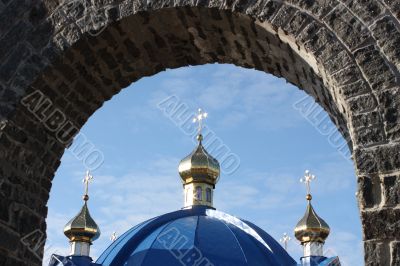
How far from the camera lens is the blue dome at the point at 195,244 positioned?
14023mm

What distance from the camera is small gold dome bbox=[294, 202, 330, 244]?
663 inches

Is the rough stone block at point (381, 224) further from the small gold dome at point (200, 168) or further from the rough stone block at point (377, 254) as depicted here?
the small gold dome at point (200, 168)

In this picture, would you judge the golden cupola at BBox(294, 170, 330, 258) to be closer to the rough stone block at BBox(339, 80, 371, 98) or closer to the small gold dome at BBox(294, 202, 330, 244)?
the small gold dome at BBox(294, 202, 330, 244)

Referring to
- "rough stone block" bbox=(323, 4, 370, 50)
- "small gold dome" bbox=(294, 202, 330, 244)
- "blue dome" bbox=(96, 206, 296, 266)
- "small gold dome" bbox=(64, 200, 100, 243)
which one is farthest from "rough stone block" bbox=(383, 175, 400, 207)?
"small gold dome" bbox=(64, 200, 100, 243)

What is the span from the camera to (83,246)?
56.1 feet

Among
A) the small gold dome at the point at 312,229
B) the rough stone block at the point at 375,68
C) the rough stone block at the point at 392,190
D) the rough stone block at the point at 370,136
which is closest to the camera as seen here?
the rough stone block at the point at 392,190

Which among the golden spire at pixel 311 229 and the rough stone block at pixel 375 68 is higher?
the golden spire at pixel 311 229

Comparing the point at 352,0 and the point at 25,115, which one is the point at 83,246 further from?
the point at 352,0

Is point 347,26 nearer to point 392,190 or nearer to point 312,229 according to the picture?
point 392,190

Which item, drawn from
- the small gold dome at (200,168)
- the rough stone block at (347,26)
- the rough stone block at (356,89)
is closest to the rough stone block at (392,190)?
the rough stone block at (356,89)

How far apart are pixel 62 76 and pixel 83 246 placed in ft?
41.5

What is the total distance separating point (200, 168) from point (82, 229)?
10.8 feet

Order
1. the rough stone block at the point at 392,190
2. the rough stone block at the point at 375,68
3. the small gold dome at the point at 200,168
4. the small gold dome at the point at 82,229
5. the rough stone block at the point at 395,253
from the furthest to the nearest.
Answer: the small gold dome at the point at 200,168 → the small gold dome at the point at 82,229 → the rough stone block at the point at 375,68 → the rough stone block at the point at 392,190 → the rough stone block at the point at 395,253

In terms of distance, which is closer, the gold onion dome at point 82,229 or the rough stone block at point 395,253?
the rough stone block at point 395,253
